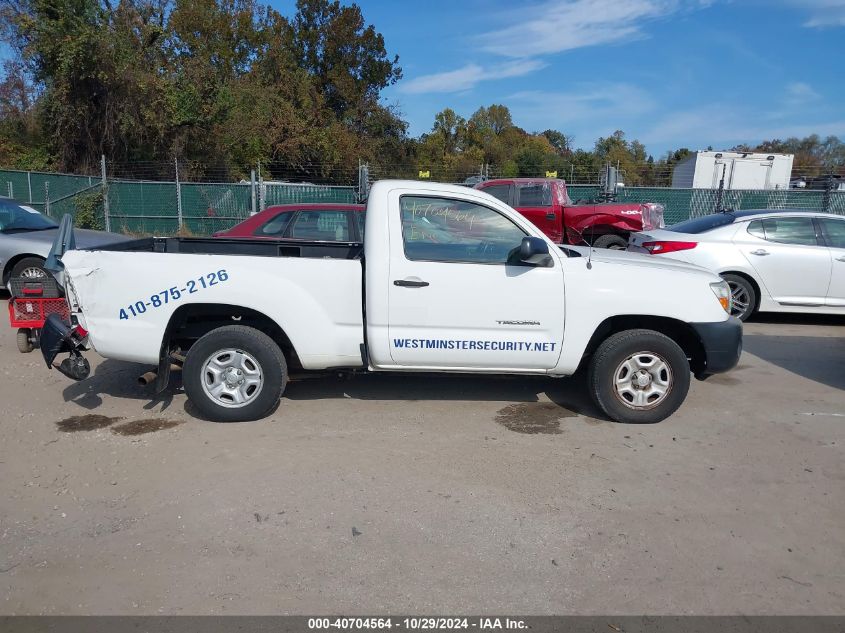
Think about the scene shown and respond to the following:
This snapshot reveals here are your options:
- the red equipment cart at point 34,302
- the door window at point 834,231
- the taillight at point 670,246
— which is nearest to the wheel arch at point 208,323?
the red equipment cart at point 34,302

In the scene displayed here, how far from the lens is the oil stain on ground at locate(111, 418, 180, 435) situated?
4.91 meters

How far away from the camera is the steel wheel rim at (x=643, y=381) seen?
Result: 5.03m

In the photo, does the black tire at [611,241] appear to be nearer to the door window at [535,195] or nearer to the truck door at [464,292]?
the door window at [535,195]

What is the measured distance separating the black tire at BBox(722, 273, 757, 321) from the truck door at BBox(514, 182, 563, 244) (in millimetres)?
4252

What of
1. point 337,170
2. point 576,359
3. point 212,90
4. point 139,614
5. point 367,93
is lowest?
point 139,614

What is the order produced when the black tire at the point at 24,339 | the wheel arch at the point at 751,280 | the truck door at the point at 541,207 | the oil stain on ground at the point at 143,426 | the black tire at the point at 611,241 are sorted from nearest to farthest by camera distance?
the oil stain on ground at the point at 143,426, the black tire at the point at 24,339, the wheel arch at the point at 751,280, the black tire at the point at 611,241, the truck door at the point at 541,207

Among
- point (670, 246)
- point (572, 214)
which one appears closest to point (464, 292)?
point (670, 246)

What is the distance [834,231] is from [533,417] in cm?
614

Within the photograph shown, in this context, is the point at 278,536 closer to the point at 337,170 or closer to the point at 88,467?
the point at 88,467

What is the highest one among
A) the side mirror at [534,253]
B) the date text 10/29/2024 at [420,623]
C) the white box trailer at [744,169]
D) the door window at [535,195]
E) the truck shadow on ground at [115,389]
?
the white box trailer at [744,169]

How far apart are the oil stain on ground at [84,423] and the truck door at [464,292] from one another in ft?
7.56

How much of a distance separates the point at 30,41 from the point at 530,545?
28530mm

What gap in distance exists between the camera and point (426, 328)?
486cm

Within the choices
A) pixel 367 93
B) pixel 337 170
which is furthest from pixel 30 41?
pixel 367 93
